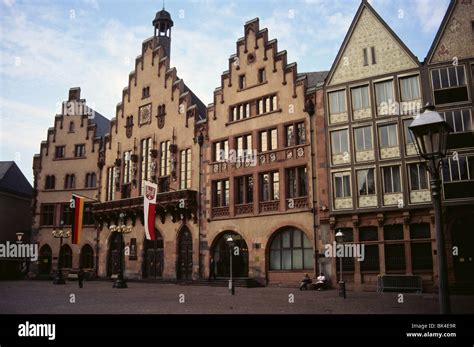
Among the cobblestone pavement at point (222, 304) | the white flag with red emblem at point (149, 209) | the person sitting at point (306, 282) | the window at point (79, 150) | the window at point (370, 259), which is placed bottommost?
the cobblestone pavement at point (222, 304)

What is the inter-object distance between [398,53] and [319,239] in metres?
13.6

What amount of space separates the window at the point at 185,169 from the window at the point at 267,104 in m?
8.06

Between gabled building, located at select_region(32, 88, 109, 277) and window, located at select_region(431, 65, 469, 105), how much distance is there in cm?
3387

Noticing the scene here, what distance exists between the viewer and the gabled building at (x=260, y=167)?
33.2m

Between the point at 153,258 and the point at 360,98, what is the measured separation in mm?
22948

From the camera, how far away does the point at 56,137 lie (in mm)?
51469

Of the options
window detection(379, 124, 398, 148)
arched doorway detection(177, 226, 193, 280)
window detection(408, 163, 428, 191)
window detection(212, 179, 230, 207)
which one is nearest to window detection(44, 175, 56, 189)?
arched doorway detection(177, 226, 193, 280)

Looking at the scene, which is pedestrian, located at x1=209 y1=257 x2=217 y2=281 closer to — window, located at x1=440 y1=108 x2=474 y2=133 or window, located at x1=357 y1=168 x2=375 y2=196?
window, located at x1=357 y1=168 x2=375 y2=196

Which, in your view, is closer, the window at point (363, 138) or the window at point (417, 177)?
the window at point (417, 177)

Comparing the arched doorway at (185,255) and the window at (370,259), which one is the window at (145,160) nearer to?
the arched doorway at (185,255)

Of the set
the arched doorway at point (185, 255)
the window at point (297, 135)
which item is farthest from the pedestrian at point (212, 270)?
the window at point (297, 135)
